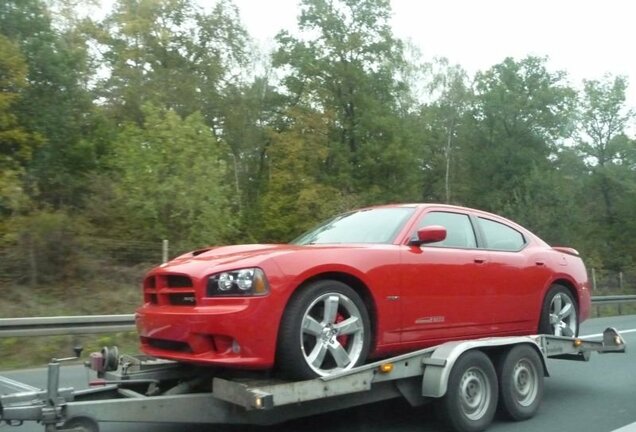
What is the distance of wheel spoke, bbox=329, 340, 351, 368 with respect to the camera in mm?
5570

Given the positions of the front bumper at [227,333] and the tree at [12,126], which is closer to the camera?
the front bumper at [227,333]

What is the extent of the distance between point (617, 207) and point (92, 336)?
41.5 meters

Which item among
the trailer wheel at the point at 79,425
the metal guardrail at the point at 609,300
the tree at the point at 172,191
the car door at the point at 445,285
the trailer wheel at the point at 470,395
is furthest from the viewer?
the tree at the point at 172,191

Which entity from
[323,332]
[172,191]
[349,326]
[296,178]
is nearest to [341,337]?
[349,326]

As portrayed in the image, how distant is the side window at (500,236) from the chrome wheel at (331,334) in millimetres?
2041

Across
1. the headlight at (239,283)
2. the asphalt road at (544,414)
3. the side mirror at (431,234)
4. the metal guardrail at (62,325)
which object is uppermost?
the side mirror at (431,234)

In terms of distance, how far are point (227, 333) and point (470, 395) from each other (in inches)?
93.7

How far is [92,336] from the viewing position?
1284 cm

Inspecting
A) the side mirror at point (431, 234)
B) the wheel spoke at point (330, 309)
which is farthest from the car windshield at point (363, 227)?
the wheel spoke at point (330, 309)

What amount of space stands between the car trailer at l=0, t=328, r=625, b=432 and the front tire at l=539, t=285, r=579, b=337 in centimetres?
38

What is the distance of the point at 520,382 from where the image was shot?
6.87 m

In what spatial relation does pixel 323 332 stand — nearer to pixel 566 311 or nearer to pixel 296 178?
pixel 566 311

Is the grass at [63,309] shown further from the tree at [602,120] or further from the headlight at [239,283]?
the tree at [602,120]

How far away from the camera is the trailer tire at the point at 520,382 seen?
661cm
